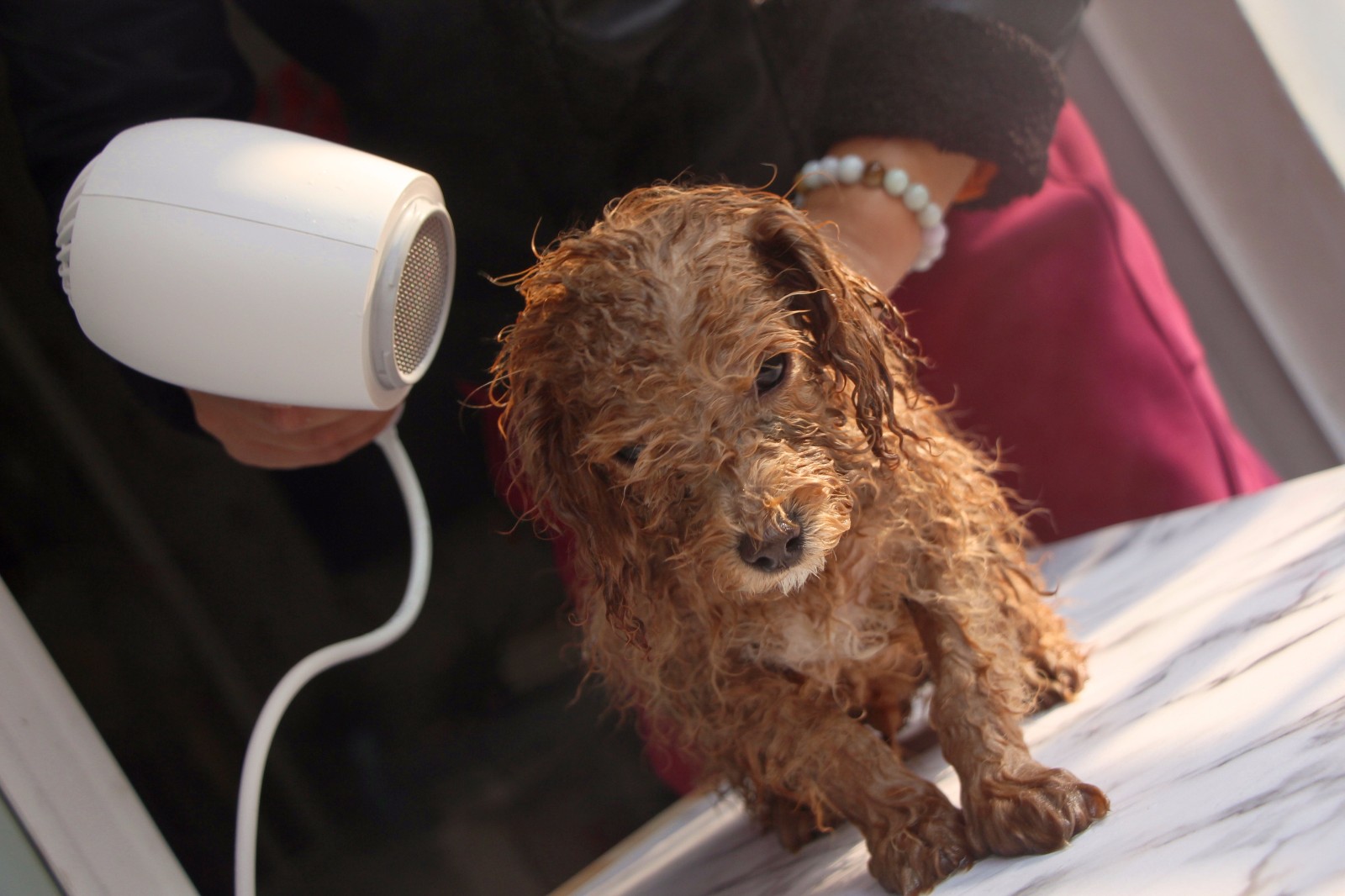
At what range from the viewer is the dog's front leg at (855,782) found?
1222mm

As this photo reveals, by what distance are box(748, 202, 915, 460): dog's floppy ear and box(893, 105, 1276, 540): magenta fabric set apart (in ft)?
3.18

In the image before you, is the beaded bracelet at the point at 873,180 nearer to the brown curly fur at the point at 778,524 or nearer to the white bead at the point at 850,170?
the white bead at the point at 850,170

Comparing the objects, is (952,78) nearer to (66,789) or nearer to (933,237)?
(933,237)

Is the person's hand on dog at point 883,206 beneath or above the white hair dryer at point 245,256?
beneath

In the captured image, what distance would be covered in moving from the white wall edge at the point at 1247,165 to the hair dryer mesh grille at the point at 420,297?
7.07ft

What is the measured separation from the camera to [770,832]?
1.68 metres

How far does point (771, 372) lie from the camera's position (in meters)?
1.25

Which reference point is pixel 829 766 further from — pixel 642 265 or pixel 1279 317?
pixel 1279 317

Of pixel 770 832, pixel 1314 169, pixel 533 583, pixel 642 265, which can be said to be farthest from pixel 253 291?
pixel 1314 169

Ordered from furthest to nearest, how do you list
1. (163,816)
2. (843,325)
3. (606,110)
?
1. (163,816)
2. (606,110)
3. (843,325)

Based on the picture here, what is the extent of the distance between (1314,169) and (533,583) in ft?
7.27

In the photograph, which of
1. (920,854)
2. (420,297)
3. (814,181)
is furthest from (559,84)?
(920,854)

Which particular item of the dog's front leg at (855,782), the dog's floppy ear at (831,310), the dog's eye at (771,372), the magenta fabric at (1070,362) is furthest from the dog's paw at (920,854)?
the magenta fabric at (1070,362)

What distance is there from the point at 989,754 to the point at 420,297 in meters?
0.97
